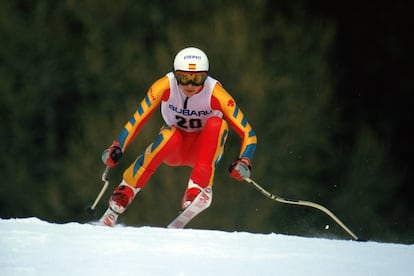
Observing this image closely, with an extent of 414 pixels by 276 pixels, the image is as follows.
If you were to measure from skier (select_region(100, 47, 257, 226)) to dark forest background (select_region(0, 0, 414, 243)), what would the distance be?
6.16m

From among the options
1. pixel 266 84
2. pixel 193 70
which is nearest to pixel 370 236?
pixel 266 84

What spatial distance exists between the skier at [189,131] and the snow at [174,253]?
686 millimetres

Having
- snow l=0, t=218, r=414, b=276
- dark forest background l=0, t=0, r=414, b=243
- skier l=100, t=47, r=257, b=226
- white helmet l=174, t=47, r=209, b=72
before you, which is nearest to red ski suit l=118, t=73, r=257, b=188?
skier l=100, t=47, r=257, b=226

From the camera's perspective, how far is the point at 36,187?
46.9 feet

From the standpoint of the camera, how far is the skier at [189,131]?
19.2 feet

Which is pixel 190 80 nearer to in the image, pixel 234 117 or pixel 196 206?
pixel 234 117

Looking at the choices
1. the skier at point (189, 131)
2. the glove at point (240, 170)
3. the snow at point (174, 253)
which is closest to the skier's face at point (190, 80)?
the skier at point (189, 131)

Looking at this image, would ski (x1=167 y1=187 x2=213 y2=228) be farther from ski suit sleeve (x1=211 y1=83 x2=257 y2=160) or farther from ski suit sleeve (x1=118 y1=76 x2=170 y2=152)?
ski suit sleeve (x1=118 y1=76 x2=170 y2=152)

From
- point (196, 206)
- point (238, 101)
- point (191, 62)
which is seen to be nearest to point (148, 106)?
point (191, 62)

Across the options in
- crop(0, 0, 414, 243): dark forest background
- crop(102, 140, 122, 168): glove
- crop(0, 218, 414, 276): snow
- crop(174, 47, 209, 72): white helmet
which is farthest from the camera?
crop(0, 0, 414, 243): dark forest background

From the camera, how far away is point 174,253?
458 cm

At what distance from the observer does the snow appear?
4.27 m

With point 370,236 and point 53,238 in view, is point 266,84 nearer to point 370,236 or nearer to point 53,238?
point 370,236

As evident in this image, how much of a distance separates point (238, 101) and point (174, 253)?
7.94 m
